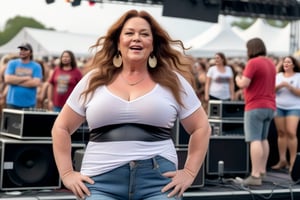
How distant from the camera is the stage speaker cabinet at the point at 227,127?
815 cm

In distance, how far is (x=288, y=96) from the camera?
8023mm

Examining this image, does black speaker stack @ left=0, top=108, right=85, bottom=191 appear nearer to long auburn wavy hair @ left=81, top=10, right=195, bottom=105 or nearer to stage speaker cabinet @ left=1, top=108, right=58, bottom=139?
stage speaker cabinet @ left=1, top=108, right=58, bottom=139

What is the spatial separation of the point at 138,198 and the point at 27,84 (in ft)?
17.7

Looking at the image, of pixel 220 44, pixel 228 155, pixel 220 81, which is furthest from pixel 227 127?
pixel 220 44

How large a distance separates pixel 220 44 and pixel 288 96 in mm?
17287

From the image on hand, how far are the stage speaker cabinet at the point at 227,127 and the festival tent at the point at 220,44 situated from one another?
15.8m

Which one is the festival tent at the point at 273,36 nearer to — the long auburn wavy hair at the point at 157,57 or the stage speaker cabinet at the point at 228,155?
the stage speaker cabinet at the point at 228,155

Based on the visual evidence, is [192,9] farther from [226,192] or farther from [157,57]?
[157,57]

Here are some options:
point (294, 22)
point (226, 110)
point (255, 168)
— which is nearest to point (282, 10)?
point (294, 22)

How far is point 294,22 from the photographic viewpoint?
26.9 m

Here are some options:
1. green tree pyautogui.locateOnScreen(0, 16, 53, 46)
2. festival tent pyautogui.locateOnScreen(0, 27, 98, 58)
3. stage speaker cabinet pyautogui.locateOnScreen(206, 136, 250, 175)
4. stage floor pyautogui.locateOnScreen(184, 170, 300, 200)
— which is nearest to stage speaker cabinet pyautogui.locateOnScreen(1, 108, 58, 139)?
stage floor pyautogui.locateOnScreen(184, 170, 300, 200)

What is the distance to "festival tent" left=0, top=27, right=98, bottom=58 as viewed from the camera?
24236 mm

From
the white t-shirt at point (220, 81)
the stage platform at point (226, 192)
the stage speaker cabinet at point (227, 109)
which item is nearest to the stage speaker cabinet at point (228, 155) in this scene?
the stage platform at point (226, 192)

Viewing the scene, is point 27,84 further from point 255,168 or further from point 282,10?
point 282,10
